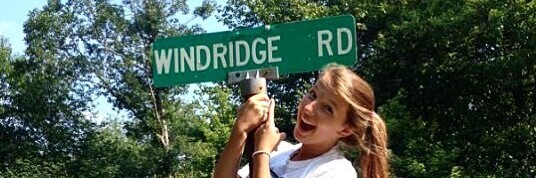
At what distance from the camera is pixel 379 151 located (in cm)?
174

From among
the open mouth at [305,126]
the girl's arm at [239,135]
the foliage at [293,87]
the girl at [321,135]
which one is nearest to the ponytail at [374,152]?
the girl at [321,135]

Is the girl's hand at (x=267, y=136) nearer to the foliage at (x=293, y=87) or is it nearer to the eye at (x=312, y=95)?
the eye at (x=312, y=95)

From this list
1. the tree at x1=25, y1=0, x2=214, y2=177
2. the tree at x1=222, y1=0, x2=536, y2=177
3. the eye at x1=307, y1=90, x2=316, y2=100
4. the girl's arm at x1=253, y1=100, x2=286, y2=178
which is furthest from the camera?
the tree at x1=25, y1=0, x2=214, y2=177

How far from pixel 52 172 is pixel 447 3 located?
11584 millimetres

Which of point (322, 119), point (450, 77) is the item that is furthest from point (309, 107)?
point (450, 77)

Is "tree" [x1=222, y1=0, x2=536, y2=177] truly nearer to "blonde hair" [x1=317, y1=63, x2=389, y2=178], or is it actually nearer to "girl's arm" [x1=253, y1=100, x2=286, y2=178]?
"blonde hair" [x1=317, y1=63, x2=389, y2=178]

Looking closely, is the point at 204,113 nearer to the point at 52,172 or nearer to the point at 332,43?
the point at 52,172

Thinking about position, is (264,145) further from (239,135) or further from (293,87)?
(293,87)

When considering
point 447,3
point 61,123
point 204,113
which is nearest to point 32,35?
Answer: point 61,123

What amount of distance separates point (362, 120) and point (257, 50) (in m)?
0.24

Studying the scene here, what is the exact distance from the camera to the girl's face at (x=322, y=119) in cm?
170

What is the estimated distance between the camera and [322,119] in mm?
1703

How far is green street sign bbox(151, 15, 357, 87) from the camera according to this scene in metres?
1.80

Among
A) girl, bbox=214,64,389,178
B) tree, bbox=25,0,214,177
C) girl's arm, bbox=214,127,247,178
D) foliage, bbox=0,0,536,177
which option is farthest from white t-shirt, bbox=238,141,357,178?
tree, bbox=25,0,214,177
